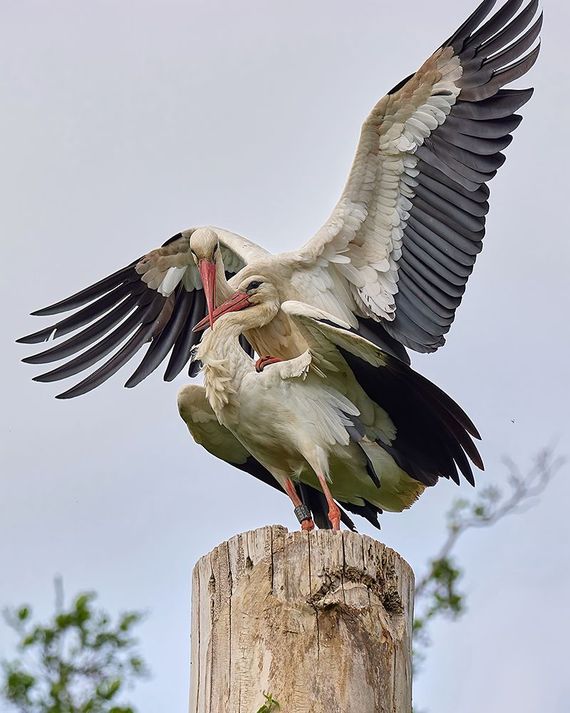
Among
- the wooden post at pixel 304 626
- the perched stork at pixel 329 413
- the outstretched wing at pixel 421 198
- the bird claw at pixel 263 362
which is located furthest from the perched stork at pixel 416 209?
the wooden post at pixel 304 626

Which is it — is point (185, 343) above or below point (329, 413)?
above

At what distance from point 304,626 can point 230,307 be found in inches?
117

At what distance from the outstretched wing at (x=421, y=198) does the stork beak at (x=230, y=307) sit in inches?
16.6

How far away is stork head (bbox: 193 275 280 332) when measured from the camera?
7.01m

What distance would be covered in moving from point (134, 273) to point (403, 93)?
2.26 metres

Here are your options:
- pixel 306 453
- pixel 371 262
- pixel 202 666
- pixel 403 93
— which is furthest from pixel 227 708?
pixel 403 93

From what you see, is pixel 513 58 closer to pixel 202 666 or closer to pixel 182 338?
pixel 182 338

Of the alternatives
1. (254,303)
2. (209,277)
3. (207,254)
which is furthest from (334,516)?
(207,254)

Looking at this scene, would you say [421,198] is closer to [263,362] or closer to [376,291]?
[376,291]

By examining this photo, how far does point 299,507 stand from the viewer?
6.78m

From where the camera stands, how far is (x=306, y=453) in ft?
21.3

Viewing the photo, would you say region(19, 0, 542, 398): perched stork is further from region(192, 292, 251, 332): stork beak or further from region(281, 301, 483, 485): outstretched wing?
region(281, 301, 483, 485): outstretched wing

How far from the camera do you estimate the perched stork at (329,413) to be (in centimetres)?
631

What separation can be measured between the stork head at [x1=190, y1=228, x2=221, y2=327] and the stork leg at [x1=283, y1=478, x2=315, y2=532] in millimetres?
1130
